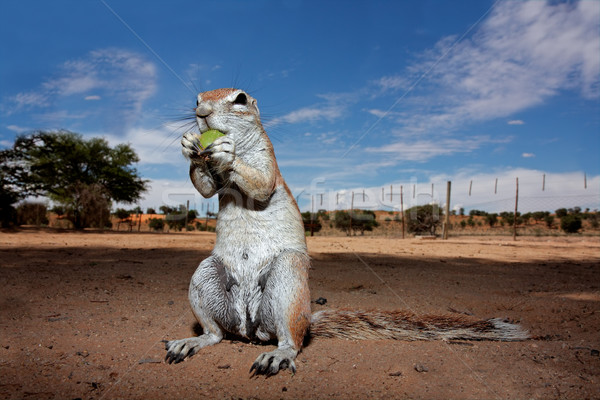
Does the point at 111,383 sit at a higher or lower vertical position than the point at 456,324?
lower

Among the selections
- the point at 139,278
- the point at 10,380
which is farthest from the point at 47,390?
the point at 139,278

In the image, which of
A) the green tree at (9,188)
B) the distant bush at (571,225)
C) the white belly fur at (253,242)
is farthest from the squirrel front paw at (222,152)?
the distant bush at (571,225)

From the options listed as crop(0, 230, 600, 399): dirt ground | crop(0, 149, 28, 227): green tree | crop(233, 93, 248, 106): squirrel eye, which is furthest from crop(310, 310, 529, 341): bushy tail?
crop(0, 149, 28, 227): green tree

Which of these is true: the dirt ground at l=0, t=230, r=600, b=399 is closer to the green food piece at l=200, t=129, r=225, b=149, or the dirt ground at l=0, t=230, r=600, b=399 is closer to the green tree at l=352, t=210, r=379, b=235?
the green food piece at l=200, t=129, r=225, b=149

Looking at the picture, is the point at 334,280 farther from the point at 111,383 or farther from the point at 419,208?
the point at 419,208

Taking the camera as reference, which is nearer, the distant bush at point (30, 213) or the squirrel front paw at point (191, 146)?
the squirrel front paw at point (191, 146)

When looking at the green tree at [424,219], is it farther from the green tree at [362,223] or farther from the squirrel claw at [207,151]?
the squirrel claw at [207,151]

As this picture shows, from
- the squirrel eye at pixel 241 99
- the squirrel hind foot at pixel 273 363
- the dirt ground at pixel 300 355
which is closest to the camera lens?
the dirt ground at pixel 300 355
